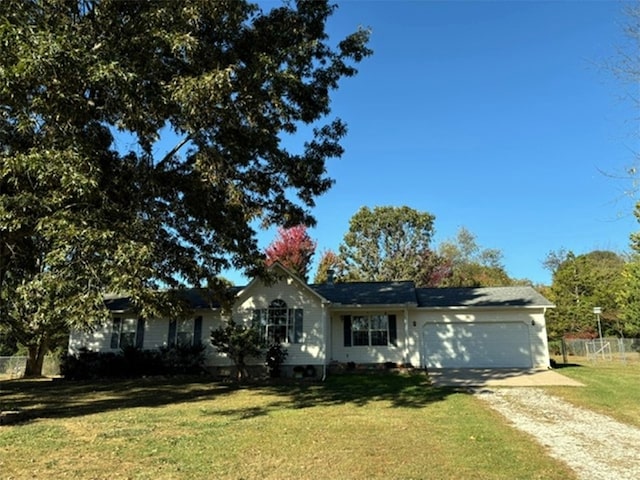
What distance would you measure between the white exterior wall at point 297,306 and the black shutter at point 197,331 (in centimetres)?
186

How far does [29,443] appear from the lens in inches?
292

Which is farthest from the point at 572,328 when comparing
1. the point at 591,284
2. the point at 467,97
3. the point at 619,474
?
the point at 619,474

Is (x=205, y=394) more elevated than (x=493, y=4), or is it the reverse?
(x=493, y=4)

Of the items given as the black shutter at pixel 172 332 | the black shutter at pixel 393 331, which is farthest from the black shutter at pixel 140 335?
the black shutter at pixel 393 331

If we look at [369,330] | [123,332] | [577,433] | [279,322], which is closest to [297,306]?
[279,322]

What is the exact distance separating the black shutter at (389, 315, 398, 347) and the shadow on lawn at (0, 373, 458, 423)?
1996mm

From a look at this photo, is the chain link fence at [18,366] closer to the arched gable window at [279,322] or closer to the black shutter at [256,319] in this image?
the black shutter at [256,319]

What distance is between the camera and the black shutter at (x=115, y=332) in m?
21.0

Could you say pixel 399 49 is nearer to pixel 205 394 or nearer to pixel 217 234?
pixel 217 234

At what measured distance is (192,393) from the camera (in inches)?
559

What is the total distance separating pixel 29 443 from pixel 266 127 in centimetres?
775

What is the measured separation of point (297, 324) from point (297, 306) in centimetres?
72

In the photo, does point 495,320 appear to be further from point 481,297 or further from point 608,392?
point 608,392

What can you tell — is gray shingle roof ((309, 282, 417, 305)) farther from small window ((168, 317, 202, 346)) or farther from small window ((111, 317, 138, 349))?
small window ((111, 317, 138, 349))
